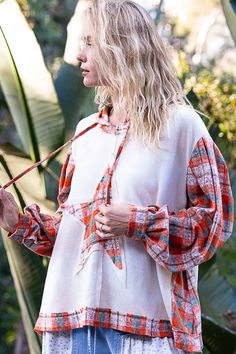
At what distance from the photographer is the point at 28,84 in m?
3.97

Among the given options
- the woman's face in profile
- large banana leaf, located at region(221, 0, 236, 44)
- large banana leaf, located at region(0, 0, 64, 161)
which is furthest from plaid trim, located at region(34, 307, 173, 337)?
large banana leaf, located at region(221, 0, 236, 44)

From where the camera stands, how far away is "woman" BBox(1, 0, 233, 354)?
2.50 meters

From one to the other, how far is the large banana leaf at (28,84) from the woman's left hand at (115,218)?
1483 mm

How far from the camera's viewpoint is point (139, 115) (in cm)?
260

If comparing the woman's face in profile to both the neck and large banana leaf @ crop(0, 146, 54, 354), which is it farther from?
large banana leaf @ crop(0, 146, 54, 354)

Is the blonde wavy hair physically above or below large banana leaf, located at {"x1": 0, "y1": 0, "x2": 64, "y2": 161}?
above

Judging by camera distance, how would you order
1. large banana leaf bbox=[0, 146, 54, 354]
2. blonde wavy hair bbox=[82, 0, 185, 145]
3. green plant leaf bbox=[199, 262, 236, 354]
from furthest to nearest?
green plant leaf bbox=[199, 262, 236, 354], large banana leaf bbox=[0, 146, 54, 354], blonde wavy hair bbox=[82, 0, 185, 145]

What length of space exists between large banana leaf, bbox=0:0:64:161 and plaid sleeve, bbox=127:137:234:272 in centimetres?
146

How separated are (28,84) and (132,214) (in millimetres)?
1626

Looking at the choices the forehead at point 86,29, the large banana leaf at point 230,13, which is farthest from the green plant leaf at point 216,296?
the forehead at point 86,29

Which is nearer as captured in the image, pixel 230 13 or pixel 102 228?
pixel 102 228

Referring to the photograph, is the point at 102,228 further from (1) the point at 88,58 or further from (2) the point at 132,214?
(1) the point at 88,58

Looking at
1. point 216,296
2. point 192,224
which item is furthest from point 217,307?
point 192,224

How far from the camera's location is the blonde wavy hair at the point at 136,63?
8.53 ft
